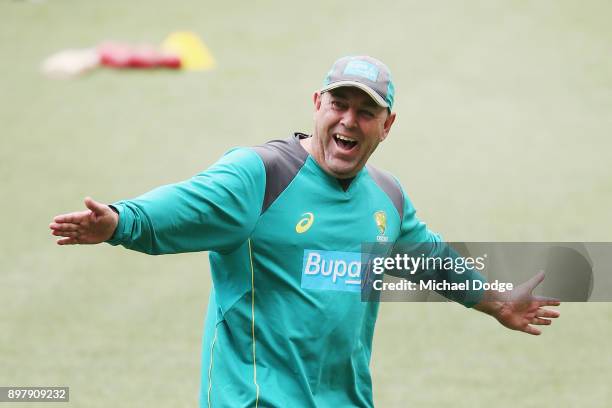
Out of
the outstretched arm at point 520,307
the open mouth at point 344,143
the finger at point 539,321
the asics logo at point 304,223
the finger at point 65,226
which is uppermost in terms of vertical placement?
the open mouth at point 344,143

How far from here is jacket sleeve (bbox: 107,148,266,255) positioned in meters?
4.09

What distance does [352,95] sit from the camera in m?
4.70

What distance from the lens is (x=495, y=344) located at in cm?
898

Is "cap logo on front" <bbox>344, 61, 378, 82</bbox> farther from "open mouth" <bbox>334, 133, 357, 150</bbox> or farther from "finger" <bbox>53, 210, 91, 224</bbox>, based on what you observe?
"finger" <bbox>53, 210, 91, 224</bbox>

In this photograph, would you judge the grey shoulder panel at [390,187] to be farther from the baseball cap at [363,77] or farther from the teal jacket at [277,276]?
the baseball cap at [363,77]

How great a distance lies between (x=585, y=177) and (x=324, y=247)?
8.22 m

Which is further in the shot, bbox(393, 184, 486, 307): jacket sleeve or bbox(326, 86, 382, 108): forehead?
bbox(393, 184, 486, 307): jacket sleeve

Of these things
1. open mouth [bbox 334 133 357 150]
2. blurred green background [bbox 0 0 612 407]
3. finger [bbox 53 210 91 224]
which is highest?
blurred green background [bbox 0 0 612 407]

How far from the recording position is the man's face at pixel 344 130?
4.68 metres

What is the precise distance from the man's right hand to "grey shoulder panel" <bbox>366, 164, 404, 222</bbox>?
1.41 meters

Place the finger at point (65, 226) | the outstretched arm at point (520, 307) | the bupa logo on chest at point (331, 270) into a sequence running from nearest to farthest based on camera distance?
the finger at point (65, 226), the bupa logo on chest at point (331, 270), the outstretched arm at point (520, 307)

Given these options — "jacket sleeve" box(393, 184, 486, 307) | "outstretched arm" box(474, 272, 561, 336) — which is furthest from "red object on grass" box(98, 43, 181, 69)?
"outstretched arm" box(474, 272, 561, 336)

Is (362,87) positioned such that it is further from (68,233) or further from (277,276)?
(68,233)

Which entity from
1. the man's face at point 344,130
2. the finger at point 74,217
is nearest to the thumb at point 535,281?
the man's face at point 344,130
